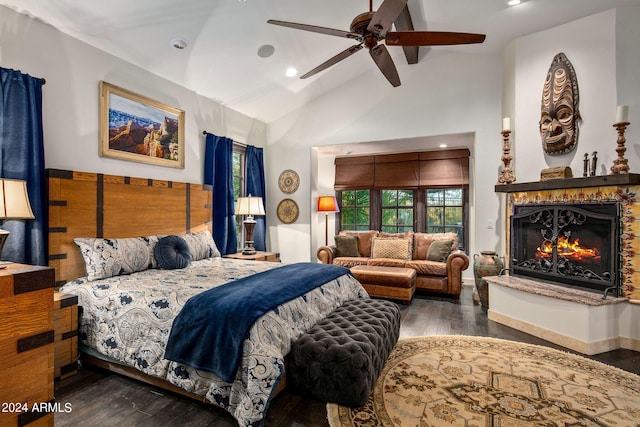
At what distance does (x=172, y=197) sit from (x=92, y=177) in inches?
37.8

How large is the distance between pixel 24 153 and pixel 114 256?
1.08m

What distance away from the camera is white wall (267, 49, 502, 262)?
4.70 meters

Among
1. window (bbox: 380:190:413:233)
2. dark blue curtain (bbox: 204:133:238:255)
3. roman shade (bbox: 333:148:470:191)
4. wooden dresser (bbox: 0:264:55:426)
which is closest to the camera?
wooden dresser (bbox: 0:264:55:426)

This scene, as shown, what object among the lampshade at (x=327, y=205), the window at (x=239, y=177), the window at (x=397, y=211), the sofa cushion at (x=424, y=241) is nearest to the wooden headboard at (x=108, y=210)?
the window at (x=239, y=177)

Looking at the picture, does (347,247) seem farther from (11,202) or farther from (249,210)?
(11,202)

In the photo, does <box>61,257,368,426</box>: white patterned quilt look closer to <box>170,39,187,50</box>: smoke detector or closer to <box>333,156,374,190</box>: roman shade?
<box>170,39,187,50</box>: smoke detector

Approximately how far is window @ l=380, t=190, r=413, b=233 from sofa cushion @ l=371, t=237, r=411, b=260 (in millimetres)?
1003

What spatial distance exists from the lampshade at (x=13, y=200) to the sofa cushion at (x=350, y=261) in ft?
13.4

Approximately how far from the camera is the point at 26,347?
5.14 ft

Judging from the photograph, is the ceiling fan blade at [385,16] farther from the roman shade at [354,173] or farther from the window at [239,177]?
the roman shade at [354,173]

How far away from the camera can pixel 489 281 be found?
12.7 feet

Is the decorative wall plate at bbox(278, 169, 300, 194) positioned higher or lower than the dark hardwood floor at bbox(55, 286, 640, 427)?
higher

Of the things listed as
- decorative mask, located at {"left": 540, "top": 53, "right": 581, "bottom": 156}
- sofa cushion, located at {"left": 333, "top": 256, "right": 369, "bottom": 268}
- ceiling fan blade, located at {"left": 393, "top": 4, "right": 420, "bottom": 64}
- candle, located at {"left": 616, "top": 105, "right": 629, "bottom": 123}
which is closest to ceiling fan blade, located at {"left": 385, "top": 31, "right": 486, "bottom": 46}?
ceiling fan blade, located at {"left": 393, "top": 4, "right": 420, "bottom": 64}

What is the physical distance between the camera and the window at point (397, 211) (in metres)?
6.38
